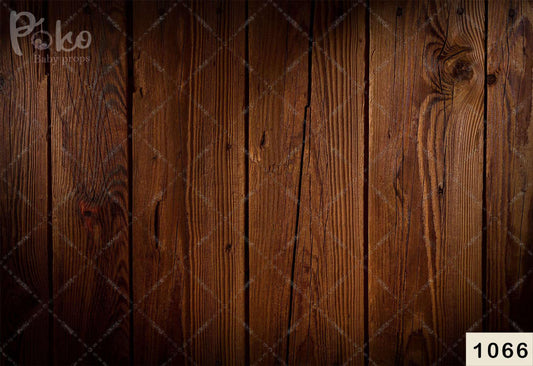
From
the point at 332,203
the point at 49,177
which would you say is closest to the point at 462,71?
the point at 332,203

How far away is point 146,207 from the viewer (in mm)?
1016

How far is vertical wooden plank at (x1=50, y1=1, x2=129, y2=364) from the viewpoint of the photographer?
1.01 meters

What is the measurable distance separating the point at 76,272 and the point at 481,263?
1.03 metres

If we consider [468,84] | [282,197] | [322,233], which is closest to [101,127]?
A: [282,197]

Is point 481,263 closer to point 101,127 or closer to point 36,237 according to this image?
point 101,127

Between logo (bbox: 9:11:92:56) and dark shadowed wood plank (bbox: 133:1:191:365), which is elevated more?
logo (bbox: 9:11:92:56)

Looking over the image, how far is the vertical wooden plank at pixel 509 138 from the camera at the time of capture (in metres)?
0.99

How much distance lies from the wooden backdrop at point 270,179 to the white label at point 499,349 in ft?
0.09

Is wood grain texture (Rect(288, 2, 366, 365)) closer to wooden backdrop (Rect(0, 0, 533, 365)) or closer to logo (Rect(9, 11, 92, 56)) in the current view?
wooden backdrop (Rect(0, 0, 533, 365))

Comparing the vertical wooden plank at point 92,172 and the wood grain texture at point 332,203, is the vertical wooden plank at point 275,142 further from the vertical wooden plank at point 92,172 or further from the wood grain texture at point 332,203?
the vertical wooden plank at point 92,172

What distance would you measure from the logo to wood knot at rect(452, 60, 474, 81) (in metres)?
0.93

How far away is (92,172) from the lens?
3.33ft

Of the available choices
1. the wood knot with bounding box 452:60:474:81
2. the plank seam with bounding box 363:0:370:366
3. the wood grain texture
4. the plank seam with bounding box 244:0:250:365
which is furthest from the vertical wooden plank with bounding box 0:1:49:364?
the wood knot with bounding box 452:60:474:81

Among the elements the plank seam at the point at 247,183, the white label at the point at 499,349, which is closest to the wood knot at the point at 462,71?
the plank seam at the point at 247,183
